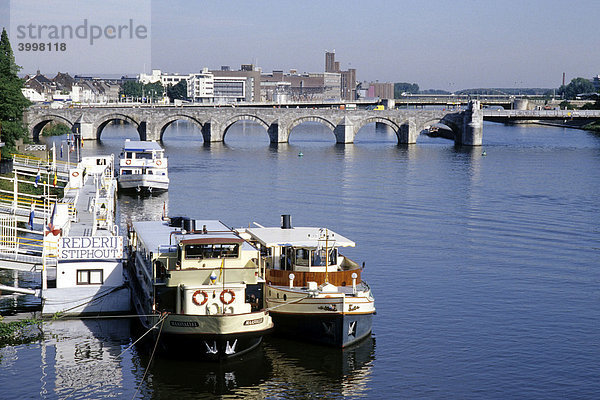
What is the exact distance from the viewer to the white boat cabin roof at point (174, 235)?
A: 29.8 meters

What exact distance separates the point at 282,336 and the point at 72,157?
74.1 m

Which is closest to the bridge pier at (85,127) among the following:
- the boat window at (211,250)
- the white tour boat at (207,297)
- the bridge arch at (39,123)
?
the bridge arch at (39,123)

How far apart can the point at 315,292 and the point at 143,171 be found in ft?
160

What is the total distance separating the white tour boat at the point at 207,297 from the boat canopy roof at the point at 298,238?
235cm

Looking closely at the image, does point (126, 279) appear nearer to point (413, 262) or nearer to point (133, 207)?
point (413, 262)

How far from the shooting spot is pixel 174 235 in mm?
31891

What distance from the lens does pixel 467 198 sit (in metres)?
70.6

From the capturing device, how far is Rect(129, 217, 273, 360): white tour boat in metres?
28.4

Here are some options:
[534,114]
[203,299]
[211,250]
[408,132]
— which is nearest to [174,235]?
[211,250]

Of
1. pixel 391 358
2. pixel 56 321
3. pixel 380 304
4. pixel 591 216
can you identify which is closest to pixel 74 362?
pixel 56 321

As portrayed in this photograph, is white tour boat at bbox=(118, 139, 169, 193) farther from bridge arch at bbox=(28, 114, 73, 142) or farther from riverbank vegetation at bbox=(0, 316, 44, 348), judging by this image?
bridge arch at bbox=(28, 114, 73, 142)

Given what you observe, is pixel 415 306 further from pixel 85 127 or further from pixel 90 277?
pixel 85 127

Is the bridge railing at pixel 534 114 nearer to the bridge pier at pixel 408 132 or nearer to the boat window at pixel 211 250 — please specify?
the bridge pier at pixel 408 132

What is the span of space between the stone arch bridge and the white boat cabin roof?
9754cm
